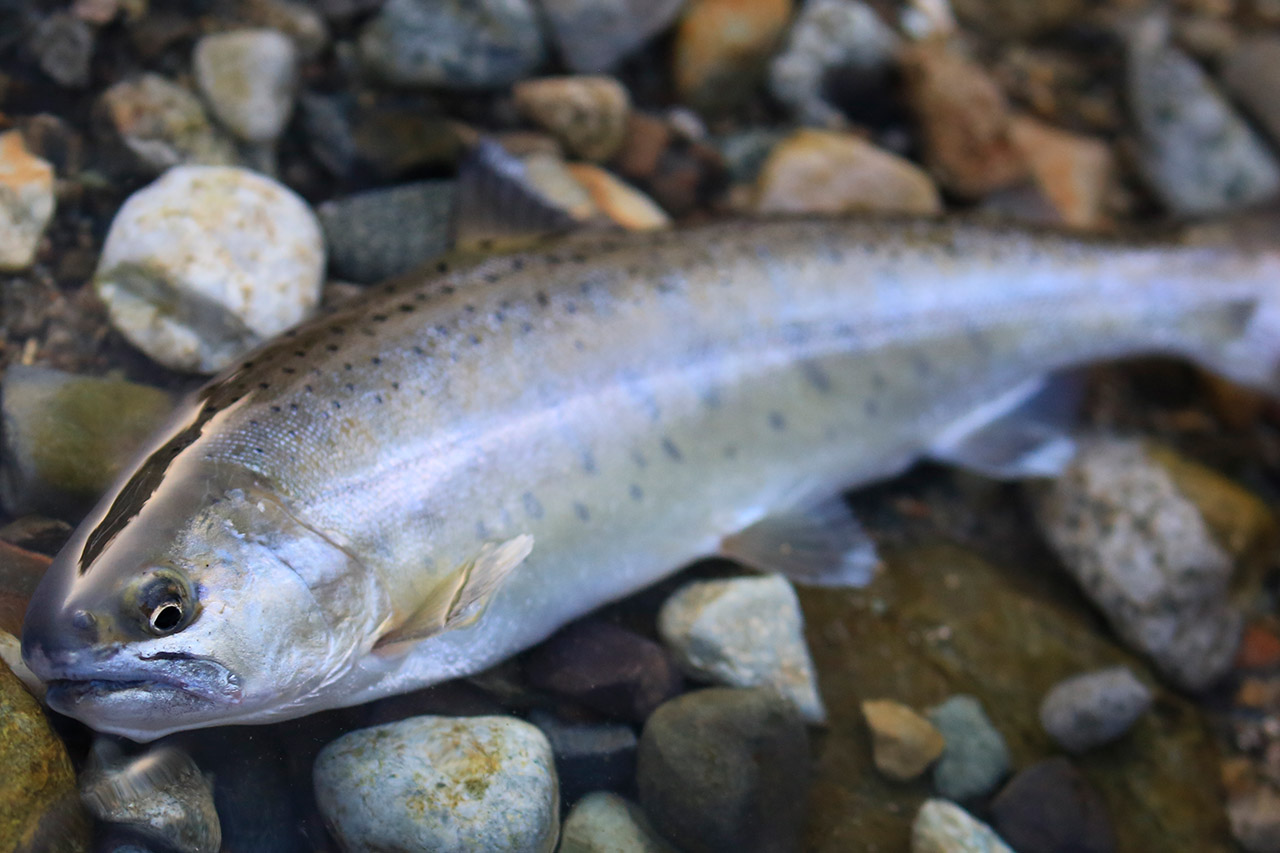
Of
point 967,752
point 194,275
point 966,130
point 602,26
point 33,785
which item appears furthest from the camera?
point 966,130

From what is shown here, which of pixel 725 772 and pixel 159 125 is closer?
pixel 725 772

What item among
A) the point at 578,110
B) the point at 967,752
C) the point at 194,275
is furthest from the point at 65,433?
the point at 967,752

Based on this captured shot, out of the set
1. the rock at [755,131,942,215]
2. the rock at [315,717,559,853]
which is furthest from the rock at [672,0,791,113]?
the rock at [315,717,559,853]

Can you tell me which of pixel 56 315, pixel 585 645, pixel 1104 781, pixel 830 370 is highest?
pixel 56 315

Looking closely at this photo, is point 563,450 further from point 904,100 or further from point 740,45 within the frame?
point 904,100

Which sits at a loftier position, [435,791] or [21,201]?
[21,201]

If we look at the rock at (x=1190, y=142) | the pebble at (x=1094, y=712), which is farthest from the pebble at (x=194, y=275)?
the rock at (x=1190, y=142)

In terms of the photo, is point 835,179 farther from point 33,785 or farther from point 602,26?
point 33,785

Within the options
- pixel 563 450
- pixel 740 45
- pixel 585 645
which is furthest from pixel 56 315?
pixel 740 45
